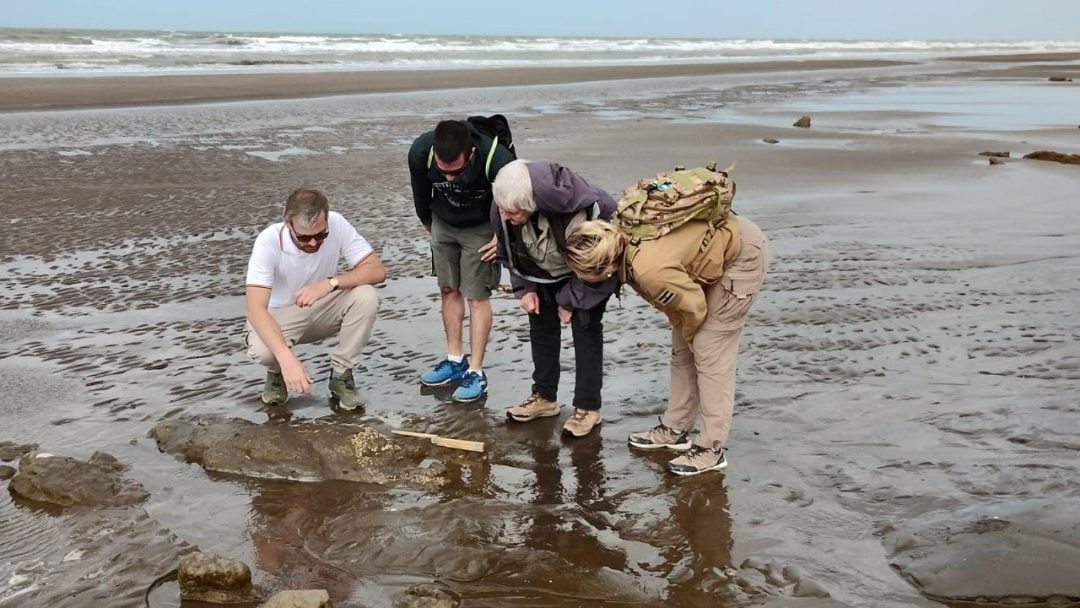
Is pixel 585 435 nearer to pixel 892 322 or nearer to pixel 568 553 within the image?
pixel 568 553

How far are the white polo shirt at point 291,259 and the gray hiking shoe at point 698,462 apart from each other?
2181mm

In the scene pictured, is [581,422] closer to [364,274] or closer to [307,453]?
[307,453]

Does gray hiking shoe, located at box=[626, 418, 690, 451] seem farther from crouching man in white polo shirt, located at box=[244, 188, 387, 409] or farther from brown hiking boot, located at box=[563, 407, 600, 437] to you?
crouching man in white polo shirt, located at box=[244, 188, 387, 409]

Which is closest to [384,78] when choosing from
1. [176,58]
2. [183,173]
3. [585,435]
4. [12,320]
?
[176,58]

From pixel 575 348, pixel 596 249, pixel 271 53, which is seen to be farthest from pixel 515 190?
pixel 271 53

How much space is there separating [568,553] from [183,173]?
1059 centimetres

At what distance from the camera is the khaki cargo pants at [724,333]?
174 inches

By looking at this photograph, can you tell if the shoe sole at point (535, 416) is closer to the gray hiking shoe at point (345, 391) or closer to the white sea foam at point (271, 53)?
the gray hiking shoe at point (345, 391)

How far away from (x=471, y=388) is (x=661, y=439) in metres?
1.24

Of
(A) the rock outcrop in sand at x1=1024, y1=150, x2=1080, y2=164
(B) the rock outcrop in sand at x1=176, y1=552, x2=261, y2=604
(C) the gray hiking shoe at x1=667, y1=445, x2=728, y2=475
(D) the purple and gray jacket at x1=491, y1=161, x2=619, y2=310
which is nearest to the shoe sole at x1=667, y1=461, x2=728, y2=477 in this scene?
(C) the gray hiking shoe at x1=667, y1=445, x2=728, y2=475

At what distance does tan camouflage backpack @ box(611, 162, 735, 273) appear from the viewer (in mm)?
4086

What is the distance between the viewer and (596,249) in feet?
13.5

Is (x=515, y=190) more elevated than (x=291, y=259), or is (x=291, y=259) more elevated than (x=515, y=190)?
(x=515, y=190)

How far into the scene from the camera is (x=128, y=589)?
3508 mm
